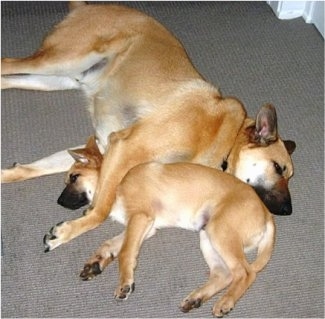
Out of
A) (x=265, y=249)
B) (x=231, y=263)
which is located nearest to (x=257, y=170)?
(x=265, y=249)

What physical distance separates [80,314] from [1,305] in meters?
0.29

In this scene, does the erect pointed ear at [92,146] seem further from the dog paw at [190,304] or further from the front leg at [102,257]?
the dog paw at [190,304]

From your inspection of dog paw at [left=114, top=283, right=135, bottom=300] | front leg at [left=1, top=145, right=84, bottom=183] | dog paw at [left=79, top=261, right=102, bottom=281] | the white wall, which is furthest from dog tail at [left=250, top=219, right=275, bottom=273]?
the white wall

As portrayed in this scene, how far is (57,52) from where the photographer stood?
295 cm

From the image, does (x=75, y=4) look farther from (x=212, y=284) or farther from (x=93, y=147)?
(x=212, y=284)

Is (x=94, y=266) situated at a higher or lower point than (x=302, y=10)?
lower

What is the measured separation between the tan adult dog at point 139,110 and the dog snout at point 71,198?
0.07 m

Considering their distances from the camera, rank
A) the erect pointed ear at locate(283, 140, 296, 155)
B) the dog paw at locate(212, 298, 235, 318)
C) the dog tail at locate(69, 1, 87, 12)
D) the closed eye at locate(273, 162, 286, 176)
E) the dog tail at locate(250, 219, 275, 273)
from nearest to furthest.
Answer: the dog paw at locate(212, 298, 235, 318) < the dog tail at locate(250, 219, 275, 273) < the closed eye at locate(273, 162, 286, 176) < the erect pointed ear at locate(283, 140, 296, 155) < the dog tail at locate(69, 1, 87, 12)

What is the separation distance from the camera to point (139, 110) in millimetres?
2738

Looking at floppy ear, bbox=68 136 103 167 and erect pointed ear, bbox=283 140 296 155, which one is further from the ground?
floppy ear, bbox=68 136 103 167

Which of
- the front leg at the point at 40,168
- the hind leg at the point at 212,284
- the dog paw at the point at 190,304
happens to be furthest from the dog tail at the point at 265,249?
the front leg at the point at 40,168

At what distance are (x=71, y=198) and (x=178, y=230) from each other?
Result: 18.7 inches

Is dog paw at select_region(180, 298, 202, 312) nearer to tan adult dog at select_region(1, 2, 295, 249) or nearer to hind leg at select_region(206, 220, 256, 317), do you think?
hind leg at select_region(206, 220, 256, 317)

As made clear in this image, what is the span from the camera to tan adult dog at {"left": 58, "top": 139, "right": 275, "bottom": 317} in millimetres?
2271
